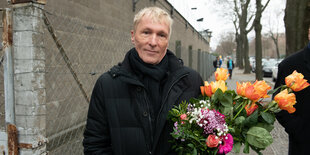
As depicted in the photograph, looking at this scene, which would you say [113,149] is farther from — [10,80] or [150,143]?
[10,80]

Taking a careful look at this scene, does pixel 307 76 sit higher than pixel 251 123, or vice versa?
pixel 307 76

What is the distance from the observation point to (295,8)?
21.8 ft

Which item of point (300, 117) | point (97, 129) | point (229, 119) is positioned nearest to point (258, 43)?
point (300, 117)

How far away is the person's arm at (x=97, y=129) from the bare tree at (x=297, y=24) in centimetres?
604

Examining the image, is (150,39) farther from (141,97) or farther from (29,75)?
(29,75)

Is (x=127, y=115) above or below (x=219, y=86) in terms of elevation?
below

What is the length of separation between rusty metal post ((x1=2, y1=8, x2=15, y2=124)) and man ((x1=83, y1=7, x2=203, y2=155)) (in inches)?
20.3

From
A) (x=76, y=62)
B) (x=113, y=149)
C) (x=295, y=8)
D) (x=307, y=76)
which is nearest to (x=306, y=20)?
(x=295, y=8)

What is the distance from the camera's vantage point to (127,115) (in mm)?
1684

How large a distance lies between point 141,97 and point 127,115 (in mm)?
151

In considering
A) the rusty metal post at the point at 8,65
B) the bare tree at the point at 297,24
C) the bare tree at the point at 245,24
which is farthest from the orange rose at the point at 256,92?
the bare tree at the point at 245,24

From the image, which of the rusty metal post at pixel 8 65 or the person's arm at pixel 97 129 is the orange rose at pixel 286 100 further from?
the rusty metal post at pixel 8 65

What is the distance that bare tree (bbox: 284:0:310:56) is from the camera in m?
6.22

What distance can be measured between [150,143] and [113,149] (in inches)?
10.1
